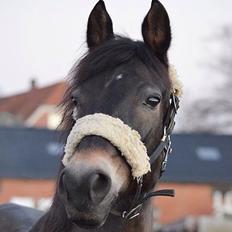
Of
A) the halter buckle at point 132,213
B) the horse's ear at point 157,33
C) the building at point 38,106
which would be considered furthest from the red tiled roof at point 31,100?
the halter buckle at point 132,213

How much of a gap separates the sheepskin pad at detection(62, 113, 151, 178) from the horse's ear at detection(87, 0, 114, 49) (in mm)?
693

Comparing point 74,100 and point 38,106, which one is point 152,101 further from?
point 38,106

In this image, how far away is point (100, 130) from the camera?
13.1 feet

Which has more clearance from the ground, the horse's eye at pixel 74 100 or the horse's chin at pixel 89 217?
the horse's eye at pixel 74 100

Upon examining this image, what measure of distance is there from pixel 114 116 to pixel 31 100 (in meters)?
67.1

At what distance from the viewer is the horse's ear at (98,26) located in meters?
4.60

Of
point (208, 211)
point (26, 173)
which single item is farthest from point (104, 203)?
point (208, 211)

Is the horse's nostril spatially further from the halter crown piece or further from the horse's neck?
the horse's neck

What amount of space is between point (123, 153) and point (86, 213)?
404 mm

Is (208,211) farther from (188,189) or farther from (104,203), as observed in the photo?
(104,203)

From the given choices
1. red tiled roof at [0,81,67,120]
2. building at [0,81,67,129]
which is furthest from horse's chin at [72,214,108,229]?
red tiled roof at [0,81,67,120]

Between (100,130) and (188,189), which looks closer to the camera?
(100,130)

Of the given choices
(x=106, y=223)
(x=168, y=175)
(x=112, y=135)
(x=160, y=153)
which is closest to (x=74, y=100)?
(x=112, y=135)

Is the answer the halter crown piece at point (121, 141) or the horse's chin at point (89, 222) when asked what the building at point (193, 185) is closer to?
Result: the halter crown piece at point (121, 141)
